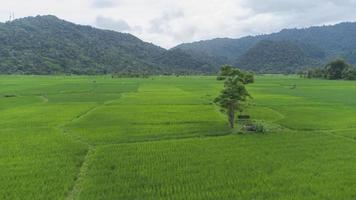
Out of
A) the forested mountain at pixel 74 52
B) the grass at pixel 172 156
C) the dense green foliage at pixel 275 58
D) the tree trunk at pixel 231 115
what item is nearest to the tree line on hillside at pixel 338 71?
the forested mountain at pixel 74 52

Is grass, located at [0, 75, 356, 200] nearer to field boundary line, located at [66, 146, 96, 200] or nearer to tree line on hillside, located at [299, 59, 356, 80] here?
field boundary line, located at [66, 146, 96, 200]

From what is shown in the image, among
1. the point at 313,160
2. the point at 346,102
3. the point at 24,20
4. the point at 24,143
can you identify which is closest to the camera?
the point at 313,160

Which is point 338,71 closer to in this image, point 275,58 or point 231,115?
point 275,58

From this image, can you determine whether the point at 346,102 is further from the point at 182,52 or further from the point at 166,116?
the point at 182,52

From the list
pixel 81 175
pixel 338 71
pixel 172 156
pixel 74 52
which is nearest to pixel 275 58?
pixel 338 71

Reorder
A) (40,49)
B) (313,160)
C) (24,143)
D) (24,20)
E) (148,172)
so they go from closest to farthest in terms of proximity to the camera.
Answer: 1. (148,172)
2. (313,160)
3. (24,143)
4. (40,49)
5. (24,20)

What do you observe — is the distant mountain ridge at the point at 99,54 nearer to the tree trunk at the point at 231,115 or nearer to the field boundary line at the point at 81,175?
the tree trunk at the point at 231,115

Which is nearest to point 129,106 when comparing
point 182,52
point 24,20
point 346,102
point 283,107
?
point 283,107
